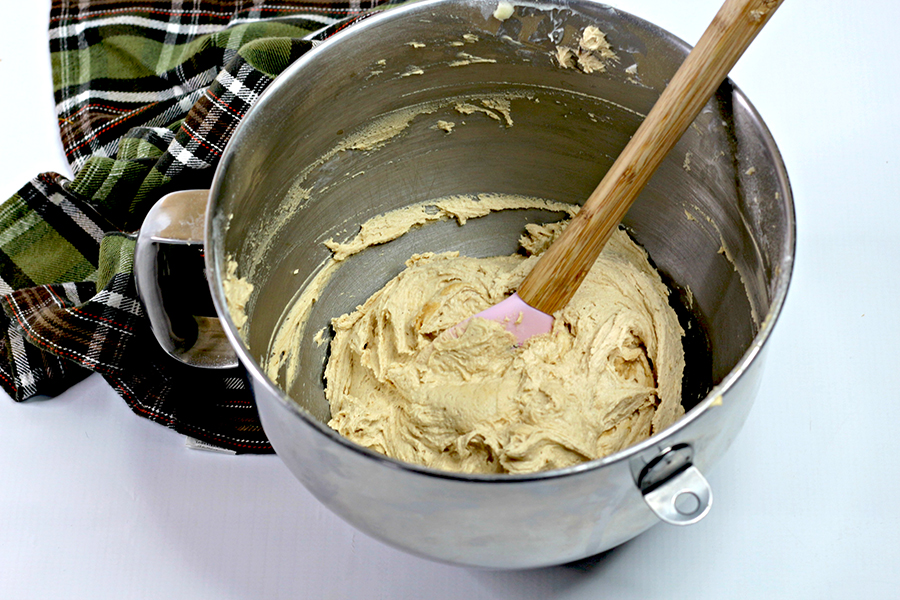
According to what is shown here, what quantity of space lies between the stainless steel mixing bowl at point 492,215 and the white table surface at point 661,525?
0.13m

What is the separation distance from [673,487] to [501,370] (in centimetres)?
36

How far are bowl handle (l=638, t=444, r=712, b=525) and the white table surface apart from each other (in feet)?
1.03

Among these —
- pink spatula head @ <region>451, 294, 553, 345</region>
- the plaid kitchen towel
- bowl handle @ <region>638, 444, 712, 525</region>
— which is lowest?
the plaid kitchen towel

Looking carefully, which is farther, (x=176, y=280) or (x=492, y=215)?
(x=492, y=215)

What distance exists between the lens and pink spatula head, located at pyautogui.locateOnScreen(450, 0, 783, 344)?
0.83 meters

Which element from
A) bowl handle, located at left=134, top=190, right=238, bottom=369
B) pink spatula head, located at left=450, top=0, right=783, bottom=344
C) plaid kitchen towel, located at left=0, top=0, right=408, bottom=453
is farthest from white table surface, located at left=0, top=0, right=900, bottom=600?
pink spatula head, located at left=450, top=0, right=783, bottom=344

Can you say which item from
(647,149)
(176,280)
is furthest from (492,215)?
(176,280)

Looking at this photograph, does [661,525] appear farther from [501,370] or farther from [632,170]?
[632,170]

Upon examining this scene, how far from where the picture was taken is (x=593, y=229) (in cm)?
97

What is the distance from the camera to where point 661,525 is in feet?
3.35

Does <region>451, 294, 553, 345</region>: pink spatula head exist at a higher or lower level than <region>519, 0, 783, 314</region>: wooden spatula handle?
lower

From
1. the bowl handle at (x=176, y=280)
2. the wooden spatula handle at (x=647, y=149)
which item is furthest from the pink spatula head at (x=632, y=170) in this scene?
the bowl handle at (x=176, y=280)

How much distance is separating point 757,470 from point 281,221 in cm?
74

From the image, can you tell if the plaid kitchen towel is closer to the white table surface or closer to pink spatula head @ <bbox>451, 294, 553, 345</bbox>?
the white table surface
